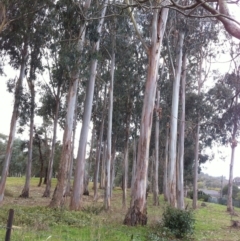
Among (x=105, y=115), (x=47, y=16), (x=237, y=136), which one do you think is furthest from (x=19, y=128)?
(x=237, y=136)

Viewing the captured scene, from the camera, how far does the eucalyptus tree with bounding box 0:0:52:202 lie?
17.9 metres

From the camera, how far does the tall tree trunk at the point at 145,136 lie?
40.9 ft

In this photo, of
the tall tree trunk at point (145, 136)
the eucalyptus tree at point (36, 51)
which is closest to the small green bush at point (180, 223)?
the tall tree trunk at point (145, 136)

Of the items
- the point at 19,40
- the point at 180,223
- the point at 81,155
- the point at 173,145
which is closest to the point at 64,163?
the point at 81,155

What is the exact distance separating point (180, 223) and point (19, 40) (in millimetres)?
13415

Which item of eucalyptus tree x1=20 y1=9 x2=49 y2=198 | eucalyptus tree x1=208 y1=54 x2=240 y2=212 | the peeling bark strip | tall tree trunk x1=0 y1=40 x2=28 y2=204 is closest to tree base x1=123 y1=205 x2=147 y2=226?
the peeling bark strip

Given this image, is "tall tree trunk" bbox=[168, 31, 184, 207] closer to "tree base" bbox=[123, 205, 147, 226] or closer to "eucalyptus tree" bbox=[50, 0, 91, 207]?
"tree base" bbox=[123, 205, 147, 226]

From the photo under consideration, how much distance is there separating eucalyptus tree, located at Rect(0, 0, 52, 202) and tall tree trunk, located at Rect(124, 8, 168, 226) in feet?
23.5

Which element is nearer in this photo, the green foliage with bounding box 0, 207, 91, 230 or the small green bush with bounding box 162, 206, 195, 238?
the green foliage with bounding box 0, 207, 91, 230

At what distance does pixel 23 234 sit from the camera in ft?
24.2

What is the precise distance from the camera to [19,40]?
64.3 feet

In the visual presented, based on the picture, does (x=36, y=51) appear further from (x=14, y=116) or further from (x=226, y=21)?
(x=226, y=21)

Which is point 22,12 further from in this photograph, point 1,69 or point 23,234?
point 23,234

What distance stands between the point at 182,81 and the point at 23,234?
16507mm
